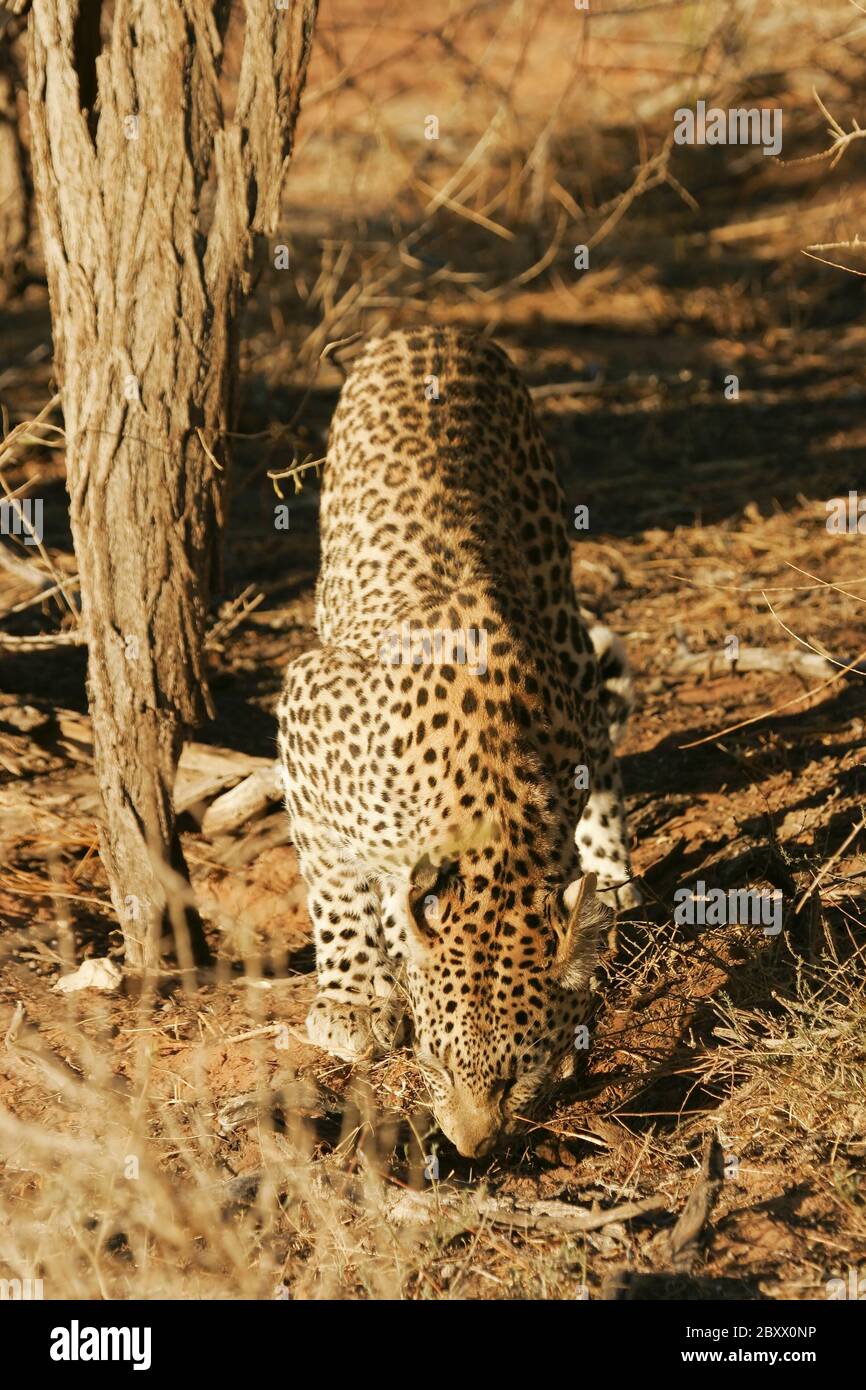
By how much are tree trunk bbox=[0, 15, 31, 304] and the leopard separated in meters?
3.55

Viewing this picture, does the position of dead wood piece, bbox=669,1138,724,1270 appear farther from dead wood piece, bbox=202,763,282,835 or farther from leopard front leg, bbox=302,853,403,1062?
dead wood piece, bbox=202,763,282,835

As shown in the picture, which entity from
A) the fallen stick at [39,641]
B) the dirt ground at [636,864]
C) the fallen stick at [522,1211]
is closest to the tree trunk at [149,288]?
the fallen stick at [39,641]

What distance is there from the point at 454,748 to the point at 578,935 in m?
0.72

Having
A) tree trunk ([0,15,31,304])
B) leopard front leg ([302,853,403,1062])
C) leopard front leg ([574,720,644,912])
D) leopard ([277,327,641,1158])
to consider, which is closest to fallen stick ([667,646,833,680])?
leopard ([277,327,641,1158])

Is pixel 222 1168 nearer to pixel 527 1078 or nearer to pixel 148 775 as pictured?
pixel 527 1078

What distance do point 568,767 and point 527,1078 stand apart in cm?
114

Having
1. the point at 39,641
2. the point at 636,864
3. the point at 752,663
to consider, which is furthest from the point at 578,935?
the point at 752,663

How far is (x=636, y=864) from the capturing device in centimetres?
692

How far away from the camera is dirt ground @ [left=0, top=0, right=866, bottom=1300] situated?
468 centimetres

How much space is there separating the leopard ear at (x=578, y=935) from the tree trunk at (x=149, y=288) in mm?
1739

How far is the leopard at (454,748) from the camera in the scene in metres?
4.79

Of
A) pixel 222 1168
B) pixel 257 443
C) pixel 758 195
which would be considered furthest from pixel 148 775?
pixel 758 195

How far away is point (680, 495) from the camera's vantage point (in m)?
10.6

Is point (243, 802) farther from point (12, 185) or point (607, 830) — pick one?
point (12, 185)
